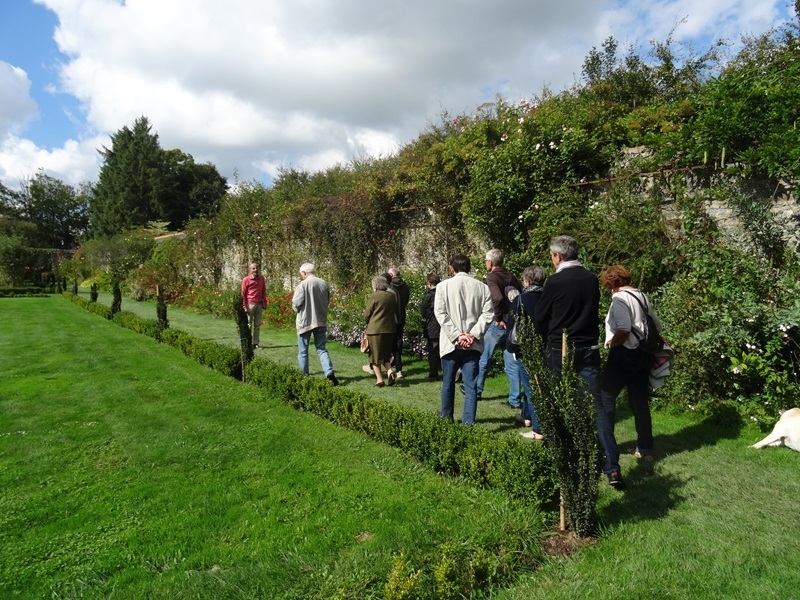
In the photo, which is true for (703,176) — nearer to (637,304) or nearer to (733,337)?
(733,337)

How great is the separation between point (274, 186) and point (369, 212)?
7.33 meters

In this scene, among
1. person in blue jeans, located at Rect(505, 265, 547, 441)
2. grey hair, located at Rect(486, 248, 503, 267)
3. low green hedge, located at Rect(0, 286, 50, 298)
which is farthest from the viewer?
low green hedge, located at Rect(0, 286, 50, 298)

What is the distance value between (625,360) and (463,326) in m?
1.39

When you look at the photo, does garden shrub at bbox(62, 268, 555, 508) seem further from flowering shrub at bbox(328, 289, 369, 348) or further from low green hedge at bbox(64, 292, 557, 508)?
flowering shrub at bbox(328, 289, 369, 348)

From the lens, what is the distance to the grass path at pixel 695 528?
2.59m

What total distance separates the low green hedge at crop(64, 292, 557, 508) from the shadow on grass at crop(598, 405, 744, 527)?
1.67 feet

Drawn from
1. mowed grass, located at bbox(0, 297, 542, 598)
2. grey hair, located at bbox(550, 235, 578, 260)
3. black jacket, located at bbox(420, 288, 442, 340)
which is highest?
grey hair, located at bbox(550, 235, 578, 260)

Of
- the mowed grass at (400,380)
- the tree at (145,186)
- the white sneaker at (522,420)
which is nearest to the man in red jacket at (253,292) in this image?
the mowed grass at (400,380)

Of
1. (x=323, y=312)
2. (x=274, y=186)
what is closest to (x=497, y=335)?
(x=323, y=312)

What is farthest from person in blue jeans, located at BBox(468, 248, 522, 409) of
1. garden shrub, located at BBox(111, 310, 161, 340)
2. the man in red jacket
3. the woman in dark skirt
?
garden shrub, located at BBox(111, 310, 161, 340)

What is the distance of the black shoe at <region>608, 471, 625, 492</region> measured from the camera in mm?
3617

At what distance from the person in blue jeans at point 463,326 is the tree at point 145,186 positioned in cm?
4092

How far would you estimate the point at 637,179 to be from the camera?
6855 millimetres

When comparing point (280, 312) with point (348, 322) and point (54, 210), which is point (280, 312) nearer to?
point (348, 322)
